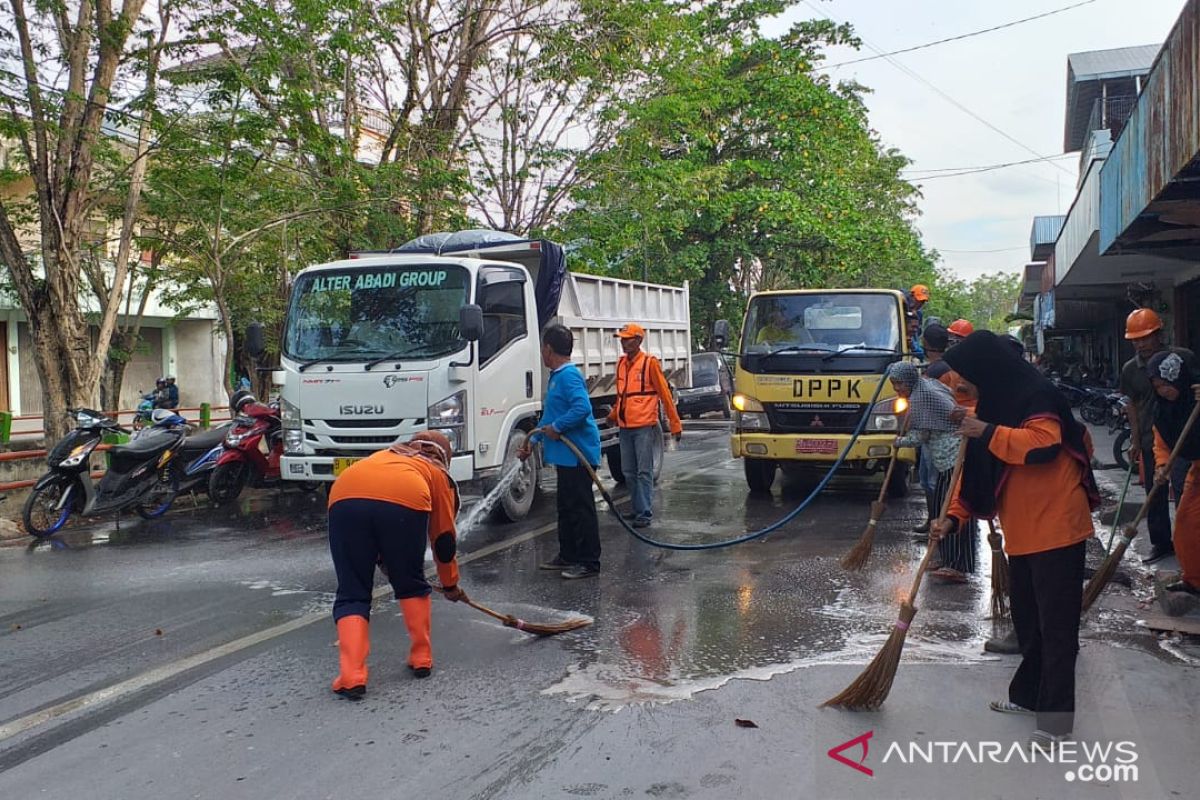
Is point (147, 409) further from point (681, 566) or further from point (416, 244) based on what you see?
point (681, 566)

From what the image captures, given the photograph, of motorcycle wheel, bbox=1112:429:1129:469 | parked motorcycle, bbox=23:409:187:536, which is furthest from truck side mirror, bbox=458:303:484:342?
motorcycle wheel, bbox=1112:429:1129:469

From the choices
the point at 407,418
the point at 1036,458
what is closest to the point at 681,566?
the point at 407,418

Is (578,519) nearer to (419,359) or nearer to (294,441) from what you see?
(419,359)

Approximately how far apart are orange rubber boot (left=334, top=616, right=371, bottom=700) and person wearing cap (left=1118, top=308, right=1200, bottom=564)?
5.14 meters

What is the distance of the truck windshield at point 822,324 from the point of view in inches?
409

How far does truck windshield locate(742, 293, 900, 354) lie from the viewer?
10.4m

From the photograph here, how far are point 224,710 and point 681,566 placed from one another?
3.71m

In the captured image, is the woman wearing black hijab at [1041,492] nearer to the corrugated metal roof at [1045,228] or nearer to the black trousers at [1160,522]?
the black trousers at [1160,522]

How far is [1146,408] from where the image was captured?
7082 millimetres

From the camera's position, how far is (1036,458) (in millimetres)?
3893

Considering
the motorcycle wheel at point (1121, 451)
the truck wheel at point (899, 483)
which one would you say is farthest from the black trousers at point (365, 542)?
the motorcycle wheel at point (1121, 451)

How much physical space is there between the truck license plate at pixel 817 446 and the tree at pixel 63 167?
7.92m

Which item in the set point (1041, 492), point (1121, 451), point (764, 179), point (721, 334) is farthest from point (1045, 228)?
point (1041, 492)

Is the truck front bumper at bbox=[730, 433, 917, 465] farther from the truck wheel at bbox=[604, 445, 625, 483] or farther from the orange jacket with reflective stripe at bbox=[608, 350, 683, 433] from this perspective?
the truck wheel at bbox=[604, 445, 625, 483]
